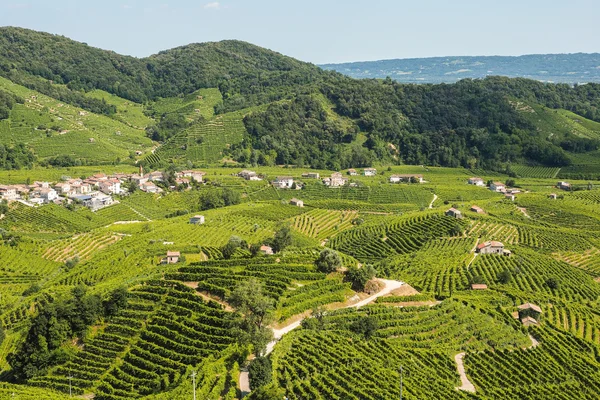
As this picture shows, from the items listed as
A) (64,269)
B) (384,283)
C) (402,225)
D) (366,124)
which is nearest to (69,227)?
(64,269)

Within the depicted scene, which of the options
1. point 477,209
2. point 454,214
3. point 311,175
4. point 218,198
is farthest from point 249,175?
point 454,214

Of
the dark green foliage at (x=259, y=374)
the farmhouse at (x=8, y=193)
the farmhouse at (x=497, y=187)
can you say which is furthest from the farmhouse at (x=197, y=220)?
the farmhouse at (x=497, y=187)

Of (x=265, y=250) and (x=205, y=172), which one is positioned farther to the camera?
(x=205, y=172)

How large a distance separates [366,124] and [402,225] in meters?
65.9

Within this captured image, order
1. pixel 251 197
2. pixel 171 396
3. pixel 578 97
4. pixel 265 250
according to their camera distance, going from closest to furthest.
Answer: pixel 171 396
pixel 265 250
pixel 251 197
pixel 578 97

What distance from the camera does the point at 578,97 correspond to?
16675cm

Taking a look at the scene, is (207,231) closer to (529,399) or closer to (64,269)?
(64,269)

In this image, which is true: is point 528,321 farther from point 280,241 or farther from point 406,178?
point 406,178

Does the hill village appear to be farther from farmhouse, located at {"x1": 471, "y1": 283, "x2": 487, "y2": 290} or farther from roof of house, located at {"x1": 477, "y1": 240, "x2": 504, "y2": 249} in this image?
farmhouse, located at {"x1": 471, "y1": 283, "x2": 487, "y2": 290}

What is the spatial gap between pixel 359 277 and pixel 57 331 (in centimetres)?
2034

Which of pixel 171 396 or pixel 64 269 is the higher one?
pixel 171 396

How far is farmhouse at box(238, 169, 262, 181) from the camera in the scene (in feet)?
347

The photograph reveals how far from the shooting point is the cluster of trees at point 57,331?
34.6 meters

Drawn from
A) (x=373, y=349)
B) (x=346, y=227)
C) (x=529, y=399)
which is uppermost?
(x=373, y=349)
